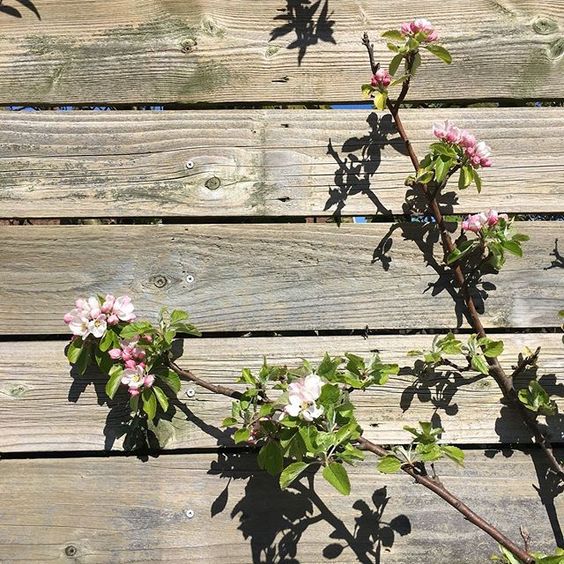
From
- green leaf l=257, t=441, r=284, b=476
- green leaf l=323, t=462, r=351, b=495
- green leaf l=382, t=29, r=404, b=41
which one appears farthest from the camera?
green leaf l=382, t=29, r=404, b=41

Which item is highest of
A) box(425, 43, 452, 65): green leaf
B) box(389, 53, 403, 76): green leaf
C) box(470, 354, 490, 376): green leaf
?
box(425, 43, 452, 65): green leaf

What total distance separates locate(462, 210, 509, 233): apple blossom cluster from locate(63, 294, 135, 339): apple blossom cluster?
67cm

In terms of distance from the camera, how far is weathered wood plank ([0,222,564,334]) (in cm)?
125

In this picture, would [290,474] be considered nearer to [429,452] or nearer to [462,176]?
[429,452]

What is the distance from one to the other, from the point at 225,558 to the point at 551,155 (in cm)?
A: 103

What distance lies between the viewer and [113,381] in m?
1.15

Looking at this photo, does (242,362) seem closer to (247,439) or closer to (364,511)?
(247,439)

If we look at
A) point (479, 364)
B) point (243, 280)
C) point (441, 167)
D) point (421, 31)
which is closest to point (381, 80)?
point (421, 31)

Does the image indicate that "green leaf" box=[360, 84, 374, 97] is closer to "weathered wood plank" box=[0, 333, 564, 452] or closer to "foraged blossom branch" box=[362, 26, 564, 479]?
"foraged blossom branch" box=[362, 26, 564, 479]

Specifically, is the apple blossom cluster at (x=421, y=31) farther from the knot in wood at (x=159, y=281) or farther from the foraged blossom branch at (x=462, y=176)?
the knot in wood at (x=159, y=281)

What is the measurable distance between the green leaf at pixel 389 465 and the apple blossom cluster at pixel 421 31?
778mm

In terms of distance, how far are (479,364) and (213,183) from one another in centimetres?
63

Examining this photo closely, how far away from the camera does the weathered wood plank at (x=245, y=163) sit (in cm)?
128

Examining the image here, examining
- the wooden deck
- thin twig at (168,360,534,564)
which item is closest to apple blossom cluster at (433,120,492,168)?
Answer: the wooden deck
